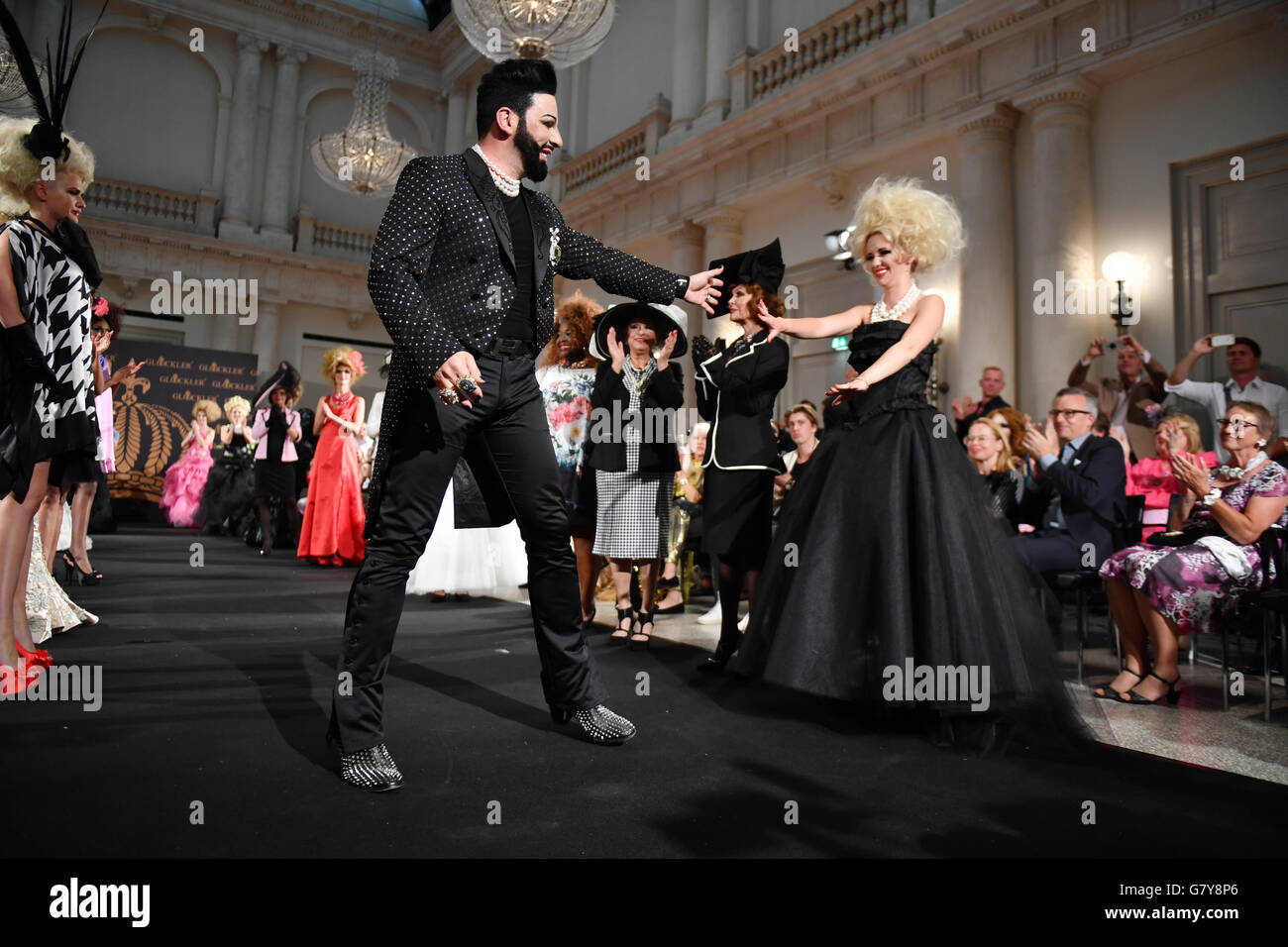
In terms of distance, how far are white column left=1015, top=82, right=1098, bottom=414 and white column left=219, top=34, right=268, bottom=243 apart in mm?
15361

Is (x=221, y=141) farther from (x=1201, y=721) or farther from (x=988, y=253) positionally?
(x=1201, y=721)

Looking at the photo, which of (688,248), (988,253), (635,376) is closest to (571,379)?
(635,376)

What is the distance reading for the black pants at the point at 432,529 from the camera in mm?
1996

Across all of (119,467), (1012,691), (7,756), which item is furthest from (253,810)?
(119,467)

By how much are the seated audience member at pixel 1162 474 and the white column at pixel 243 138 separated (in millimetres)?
17106

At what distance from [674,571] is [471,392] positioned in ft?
12.8

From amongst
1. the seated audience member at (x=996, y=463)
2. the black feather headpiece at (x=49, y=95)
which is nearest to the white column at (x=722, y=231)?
the seated audience member at (x=996, y=463)

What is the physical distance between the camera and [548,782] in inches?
76.3

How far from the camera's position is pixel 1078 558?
3869mm

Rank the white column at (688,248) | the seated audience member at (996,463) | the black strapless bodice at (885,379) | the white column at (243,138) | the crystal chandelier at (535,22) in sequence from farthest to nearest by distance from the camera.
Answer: the white column at (243,138)
the white column at (688,248)
the crystal chandelier at (535,22)
the seated audience member at (996,463)
the black strapless bodice at (885,379)

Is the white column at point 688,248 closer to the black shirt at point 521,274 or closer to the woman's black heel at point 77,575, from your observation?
the woman's black heel at point 77,575

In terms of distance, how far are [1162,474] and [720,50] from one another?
8.87m

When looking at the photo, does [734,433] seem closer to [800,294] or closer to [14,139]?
[14,139]

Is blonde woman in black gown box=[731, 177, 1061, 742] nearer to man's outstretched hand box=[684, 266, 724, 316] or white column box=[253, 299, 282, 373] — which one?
man's outstretched hand box=[684, 266, 724, 316]
